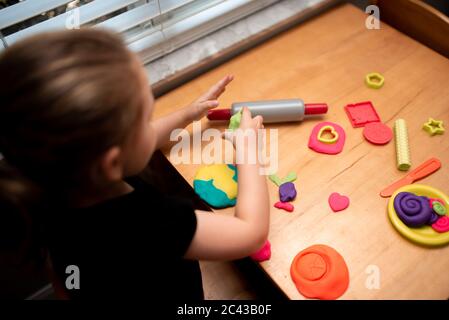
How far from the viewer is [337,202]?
0.66m

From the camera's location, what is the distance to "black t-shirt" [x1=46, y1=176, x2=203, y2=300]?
19.8 inches

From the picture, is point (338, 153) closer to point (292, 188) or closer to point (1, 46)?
point (292, 188)

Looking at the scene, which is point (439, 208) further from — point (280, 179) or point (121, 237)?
point (121, 237)

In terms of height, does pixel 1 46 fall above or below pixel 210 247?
above

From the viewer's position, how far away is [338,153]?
73 cm

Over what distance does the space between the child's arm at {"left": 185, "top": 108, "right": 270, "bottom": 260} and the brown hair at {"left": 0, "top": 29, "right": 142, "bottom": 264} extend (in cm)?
18

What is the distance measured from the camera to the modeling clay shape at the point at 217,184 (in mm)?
662

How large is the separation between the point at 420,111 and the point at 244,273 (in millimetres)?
506

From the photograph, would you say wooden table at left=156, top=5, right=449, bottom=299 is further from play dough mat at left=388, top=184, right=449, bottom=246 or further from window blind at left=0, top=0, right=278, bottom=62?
window blind at left=0, top=0, right=278, bottom=62

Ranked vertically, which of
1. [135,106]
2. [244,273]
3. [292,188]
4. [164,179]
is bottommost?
[244,273]

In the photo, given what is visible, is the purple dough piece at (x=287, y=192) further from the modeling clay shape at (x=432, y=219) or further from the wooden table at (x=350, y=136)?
the modeling clay shape at (x=432, y=219)

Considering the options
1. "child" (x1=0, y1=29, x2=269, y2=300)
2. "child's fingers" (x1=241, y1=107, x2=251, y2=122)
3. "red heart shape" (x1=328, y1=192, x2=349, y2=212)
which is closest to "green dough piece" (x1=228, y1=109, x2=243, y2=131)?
"child's fingers" (x1=241, y1=107, x2=251, y2=122)

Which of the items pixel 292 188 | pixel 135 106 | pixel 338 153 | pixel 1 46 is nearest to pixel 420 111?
pixel 338 153
